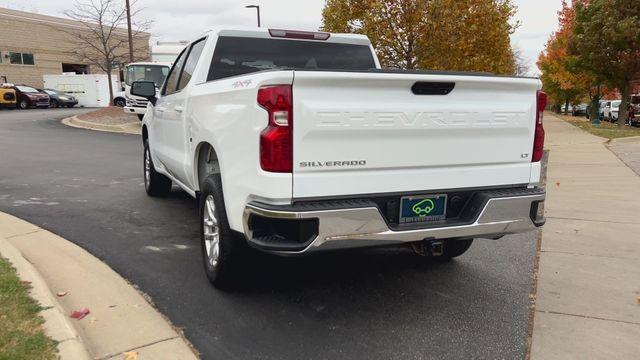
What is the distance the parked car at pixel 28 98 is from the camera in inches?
1326

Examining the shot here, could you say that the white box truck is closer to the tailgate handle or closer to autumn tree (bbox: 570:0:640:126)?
autumn tree (bbox: 570:0:640:126)

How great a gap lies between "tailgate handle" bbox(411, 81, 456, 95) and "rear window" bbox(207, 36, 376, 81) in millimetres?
1630

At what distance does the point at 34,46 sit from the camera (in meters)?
48.8

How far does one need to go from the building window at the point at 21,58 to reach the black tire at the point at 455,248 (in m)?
51.4

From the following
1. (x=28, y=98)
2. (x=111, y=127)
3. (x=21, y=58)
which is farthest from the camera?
(x=21, y=58)

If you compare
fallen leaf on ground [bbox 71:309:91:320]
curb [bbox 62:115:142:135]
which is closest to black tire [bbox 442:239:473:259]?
fallen leaf on ground [bbox 71:309:91:320]

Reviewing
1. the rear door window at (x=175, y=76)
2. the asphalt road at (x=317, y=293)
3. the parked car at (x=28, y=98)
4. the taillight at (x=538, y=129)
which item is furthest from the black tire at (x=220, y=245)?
the parked car at (x=28, y=98)

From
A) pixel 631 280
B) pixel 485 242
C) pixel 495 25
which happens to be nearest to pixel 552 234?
pixel 485 242

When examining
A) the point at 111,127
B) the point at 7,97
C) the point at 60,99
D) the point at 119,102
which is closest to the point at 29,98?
the point at 7,97

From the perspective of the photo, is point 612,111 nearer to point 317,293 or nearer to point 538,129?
point 538,129

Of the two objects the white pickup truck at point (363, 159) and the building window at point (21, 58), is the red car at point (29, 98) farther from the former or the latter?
the white pickup truck at point (363, 159)

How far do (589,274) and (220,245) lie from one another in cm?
312

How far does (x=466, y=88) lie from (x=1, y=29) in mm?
52189

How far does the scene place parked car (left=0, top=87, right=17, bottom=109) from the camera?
32.5m
